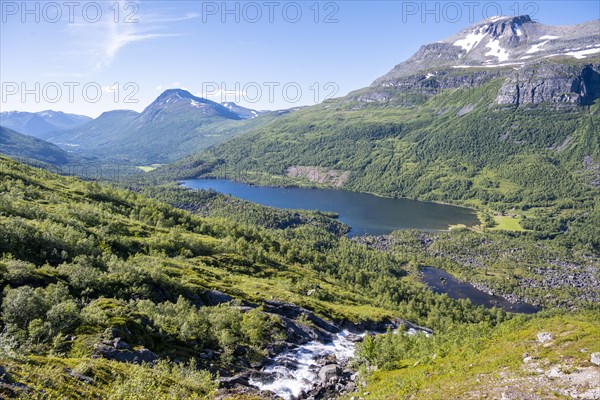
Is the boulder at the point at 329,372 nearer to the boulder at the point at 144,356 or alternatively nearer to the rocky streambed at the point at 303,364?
the rocky streambed at the point at 303,364

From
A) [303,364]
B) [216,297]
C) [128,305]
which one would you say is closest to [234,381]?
[303,364]

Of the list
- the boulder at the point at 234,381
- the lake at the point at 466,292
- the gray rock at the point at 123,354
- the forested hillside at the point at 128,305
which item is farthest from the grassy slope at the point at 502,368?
the lake at the point at 466,292

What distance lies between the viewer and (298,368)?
51.5 meters

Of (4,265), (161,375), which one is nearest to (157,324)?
(161,375)

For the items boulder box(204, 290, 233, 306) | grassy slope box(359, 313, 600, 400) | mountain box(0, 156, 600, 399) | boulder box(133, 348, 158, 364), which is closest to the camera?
grassy slope box(359, 313, 600, 400)

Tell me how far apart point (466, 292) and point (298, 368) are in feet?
499

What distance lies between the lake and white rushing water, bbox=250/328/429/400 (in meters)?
124

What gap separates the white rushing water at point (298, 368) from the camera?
45.5 meters

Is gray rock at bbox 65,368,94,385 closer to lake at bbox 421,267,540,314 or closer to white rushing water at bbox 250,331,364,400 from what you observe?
white rushing water at bbox 250,331,364,400

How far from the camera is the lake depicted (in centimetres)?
16425

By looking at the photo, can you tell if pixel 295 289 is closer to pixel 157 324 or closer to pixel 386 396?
pixel 157 324

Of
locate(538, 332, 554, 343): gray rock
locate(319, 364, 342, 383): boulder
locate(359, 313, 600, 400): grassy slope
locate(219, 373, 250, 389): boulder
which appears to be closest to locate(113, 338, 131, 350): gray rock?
locate(219, 373, 250, 389): boulder

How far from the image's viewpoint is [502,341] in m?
41.1

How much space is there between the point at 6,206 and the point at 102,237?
21284 millimetres
